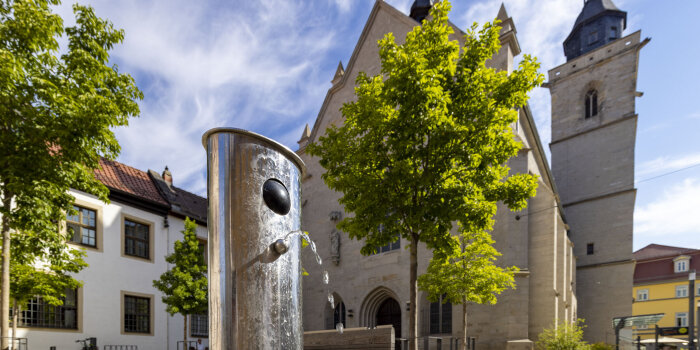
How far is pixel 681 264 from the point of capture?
4803 cm

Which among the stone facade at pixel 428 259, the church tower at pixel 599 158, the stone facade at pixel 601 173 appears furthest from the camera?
the church tower at pixel 599 158

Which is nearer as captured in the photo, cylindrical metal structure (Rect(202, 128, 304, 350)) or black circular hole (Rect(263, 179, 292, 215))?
cylindrical metal structure (Rect(202, 128, 304, 350))

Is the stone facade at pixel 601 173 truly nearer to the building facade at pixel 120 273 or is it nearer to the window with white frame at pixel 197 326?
the window with white frame at pixel 197 326

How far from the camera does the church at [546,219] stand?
1819cm

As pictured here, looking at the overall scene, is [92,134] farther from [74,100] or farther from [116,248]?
[116,248]

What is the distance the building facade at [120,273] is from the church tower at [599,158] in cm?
2825

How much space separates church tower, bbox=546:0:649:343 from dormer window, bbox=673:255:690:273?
923 inches

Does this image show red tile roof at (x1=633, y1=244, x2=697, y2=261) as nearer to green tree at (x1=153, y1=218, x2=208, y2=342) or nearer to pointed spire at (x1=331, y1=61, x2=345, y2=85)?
pointed spire at (x1=331, y1=61, x2=345, y2=85)

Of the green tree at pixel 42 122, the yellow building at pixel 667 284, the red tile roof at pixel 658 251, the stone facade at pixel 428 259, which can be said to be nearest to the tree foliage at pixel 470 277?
the stone facade at pixel 428 259

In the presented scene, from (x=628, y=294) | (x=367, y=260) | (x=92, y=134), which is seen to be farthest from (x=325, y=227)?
(x=628, y=294)

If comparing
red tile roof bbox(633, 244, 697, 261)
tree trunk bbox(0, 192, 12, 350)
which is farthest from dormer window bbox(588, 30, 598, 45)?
tree trunk bbox(0, 192, 12, 350)

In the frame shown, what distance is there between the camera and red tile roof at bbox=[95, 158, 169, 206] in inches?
768

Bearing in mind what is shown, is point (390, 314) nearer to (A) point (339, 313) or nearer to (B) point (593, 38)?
(A) point (339, 313)

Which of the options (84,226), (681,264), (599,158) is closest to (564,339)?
(84,226)
